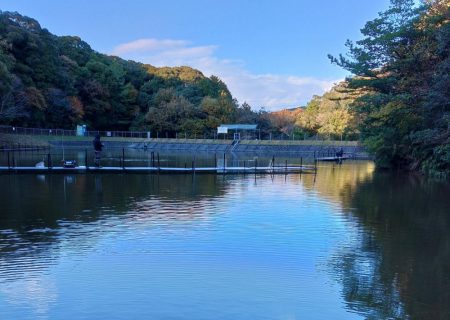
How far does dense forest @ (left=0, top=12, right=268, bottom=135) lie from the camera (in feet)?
157

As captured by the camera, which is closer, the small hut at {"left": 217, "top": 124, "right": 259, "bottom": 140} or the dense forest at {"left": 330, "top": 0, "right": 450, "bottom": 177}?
the dense forest at {"left": 330, "top": 0, "right": 450, "bottom": 177}

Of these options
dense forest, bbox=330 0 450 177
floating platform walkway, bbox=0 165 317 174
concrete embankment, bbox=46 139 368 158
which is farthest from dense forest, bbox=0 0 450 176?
floating platform walkway, bbox=0 165 317 174

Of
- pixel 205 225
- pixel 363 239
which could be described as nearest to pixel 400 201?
pixel 363 239

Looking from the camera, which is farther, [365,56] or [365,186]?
[365,56]

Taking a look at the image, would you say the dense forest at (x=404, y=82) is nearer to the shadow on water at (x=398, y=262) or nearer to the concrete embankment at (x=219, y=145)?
the shadow on water at (x=398, y=262)

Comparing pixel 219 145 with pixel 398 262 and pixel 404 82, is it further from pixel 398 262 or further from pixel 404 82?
pixel 398 262

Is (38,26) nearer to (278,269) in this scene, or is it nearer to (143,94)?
(143,94)

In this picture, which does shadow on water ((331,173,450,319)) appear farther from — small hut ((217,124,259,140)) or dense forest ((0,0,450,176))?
small hut ((217,124,259,140))

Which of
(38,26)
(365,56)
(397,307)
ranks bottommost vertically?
(397,307)

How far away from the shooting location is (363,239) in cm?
948

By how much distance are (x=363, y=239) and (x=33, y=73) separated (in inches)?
1947

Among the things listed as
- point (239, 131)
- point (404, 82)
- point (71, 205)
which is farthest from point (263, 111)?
point (71, 205)

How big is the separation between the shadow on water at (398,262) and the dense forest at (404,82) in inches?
336

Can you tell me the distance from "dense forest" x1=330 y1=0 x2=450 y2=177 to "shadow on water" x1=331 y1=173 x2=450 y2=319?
8.54 meters
